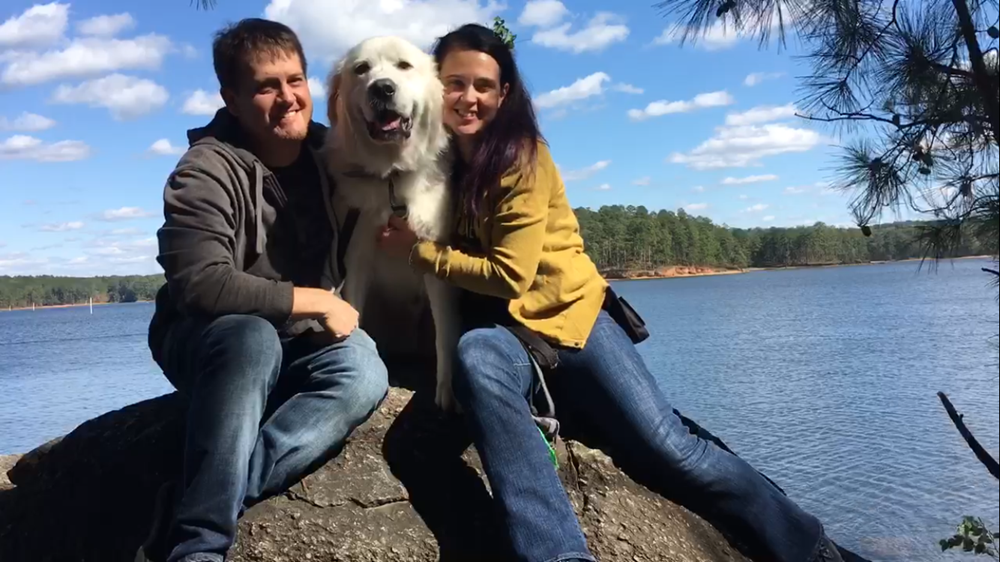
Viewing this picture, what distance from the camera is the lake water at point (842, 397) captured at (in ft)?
23.4

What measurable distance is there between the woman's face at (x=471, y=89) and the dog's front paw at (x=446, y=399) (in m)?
1.09

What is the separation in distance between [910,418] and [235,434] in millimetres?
10776

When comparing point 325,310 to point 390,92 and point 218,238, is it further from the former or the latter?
point 390,92

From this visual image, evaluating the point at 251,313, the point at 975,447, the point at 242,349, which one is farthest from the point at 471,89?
the point at 975,447

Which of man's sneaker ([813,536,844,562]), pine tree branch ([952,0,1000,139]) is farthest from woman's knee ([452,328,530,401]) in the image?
pine tree branch ([952,0,1000,139])

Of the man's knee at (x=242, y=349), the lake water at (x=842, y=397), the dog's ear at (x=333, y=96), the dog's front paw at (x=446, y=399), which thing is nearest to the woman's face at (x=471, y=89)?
the dog's ear at (x=333, y=96)

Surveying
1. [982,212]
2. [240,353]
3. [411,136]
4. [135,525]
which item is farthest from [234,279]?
[982,212]

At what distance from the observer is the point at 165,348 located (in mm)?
Answer: 3117

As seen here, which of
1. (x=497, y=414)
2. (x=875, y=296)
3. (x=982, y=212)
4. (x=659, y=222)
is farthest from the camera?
(x=659, y=222)

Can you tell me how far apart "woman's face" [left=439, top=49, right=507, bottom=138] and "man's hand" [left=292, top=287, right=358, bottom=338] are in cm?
95

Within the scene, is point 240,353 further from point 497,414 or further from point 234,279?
→ point 497,414

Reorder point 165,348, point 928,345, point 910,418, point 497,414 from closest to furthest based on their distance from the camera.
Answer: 1. point 497,414
2. point 165,348
3. point 910,418
4. point 928,345

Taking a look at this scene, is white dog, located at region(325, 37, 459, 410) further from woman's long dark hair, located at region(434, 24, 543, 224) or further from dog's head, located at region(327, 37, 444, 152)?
woman's long dark hair, located at region(434, 24, 543, 224)

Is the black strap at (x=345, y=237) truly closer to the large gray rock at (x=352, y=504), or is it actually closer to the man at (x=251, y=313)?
the man at (x=251, y=313)
